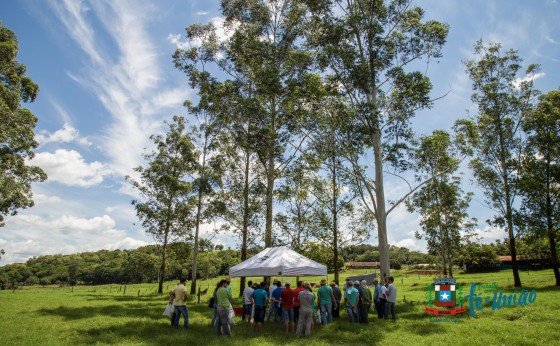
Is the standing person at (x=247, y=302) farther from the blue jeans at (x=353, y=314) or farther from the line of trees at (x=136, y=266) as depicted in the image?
the line of trees at (x=136, y=266)

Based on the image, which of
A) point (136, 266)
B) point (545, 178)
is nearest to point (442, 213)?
point (545, 178)

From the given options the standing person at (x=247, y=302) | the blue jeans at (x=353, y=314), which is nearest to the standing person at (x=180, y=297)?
the standing person at (x=247, y=302)

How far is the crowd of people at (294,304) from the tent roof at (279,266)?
577 millimetres

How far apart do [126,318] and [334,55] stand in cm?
1808

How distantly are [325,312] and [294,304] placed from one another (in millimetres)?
1824

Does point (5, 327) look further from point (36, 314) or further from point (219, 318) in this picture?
point (219, 318)

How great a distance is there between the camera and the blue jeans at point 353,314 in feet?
49.7

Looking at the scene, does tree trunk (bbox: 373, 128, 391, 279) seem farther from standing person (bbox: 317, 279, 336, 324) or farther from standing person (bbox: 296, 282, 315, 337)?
standing person (bbox: 296, 282, 315, 337)

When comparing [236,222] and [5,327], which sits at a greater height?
[236,222]

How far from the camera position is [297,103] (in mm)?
23641

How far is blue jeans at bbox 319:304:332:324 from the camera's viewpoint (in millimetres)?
14641

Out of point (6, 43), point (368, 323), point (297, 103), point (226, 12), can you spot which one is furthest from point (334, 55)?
point (6, 43)

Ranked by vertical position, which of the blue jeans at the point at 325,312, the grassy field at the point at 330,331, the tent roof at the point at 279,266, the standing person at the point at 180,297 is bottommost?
the grassy field at the point at 330,331

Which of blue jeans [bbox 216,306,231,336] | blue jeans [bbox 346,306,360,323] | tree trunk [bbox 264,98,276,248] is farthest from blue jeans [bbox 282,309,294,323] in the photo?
tree trunk [bbox 264,98,276,248]
